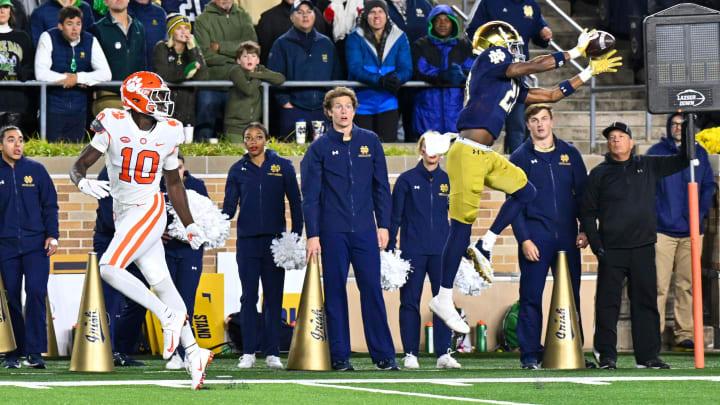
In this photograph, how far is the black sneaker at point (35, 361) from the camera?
12336mm

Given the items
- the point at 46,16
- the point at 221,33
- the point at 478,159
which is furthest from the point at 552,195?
the point at 46,16

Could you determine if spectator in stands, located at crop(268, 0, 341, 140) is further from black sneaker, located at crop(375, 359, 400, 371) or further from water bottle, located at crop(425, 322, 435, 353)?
black sneaker, located at crop(375, 359, 400, 371)

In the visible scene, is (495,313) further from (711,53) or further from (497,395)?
(497,395)

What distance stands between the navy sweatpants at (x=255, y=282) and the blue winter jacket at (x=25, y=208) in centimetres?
181

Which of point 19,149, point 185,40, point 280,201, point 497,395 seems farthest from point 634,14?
point 497,395

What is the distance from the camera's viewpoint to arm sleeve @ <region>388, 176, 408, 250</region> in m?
13.2

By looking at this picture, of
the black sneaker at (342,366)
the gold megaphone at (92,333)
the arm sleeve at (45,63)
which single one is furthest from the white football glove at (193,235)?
the arm sleeve at (45,63)

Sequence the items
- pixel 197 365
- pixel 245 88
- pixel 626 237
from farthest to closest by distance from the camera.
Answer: pixel 245 88 < pixel 626 237 < pixel 197 365

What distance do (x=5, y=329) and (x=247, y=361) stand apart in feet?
7.07

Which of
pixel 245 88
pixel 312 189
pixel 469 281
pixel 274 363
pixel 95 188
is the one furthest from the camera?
pixel 245 88

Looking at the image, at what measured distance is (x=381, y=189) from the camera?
12094 millimetres

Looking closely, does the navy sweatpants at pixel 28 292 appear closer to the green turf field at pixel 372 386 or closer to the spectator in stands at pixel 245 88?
the green turf field at pixel 372 386

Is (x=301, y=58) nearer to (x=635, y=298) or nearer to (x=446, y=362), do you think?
(x=446, y=362)

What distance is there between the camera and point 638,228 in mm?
11938
